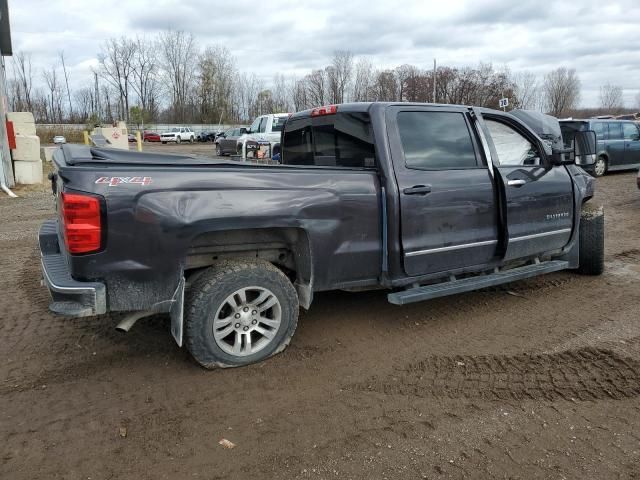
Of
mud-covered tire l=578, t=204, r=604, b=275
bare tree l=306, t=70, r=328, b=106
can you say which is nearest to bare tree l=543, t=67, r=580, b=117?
bare tree l=306, t=70, r=328, b=106

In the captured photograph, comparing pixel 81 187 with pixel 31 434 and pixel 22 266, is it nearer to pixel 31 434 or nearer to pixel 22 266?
pixel 31 434

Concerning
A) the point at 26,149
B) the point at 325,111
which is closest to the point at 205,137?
the point at 26,149

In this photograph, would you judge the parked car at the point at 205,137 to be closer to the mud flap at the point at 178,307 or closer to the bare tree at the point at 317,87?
the bare tree at the point at 317,87

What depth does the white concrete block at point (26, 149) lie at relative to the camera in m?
14.2

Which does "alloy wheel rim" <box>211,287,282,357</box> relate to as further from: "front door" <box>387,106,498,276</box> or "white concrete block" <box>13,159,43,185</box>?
"white concrete block" <box>13,159,43,185</box>

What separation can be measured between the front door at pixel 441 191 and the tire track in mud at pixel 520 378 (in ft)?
2.73

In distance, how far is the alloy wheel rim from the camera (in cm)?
353

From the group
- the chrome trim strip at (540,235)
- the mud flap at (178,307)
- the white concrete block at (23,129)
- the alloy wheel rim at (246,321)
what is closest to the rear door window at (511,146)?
the chrome trim strip at (540,235)

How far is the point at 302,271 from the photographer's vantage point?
3.83m

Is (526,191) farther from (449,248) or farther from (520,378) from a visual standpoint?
(520,378)

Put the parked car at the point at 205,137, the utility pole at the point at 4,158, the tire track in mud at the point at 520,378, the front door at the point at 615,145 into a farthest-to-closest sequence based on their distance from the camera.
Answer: the parked car at the point at 205,137, the front door at the point at 615,145, the utility pole at the point at 4,158, the tire track in mud at the point at 520,378

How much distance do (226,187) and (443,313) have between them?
2444 mm

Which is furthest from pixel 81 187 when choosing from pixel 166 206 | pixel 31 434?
pixel 31 434

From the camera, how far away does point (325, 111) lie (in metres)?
4.64
